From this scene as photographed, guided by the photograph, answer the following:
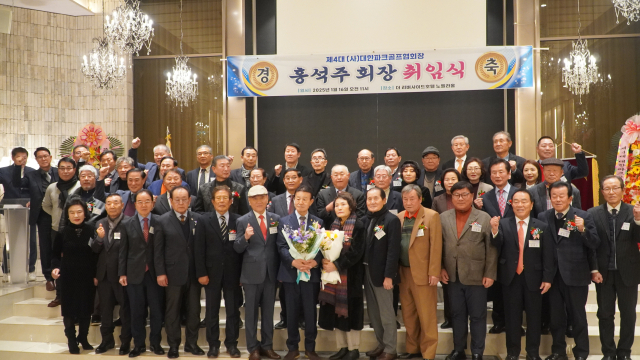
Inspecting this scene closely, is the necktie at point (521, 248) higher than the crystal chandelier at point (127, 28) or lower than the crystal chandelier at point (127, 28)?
lower

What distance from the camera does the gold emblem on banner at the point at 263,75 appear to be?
7266 mm

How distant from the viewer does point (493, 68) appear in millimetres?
6949

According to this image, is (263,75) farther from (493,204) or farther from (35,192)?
(493,204)

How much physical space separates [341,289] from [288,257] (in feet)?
1.69

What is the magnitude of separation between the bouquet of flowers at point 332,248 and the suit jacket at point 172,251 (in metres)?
1.08

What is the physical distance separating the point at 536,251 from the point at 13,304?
5.10 m

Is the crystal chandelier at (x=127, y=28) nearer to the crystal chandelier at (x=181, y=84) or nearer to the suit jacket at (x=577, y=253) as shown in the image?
the crystal chandelier at (x=181, y=84)

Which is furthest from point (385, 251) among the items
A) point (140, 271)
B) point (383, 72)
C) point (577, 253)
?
point (383, 72)

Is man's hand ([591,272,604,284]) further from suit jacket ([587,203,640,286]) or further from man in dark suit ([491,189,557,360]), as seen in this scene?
man in dark suit ([491,189,557,360])

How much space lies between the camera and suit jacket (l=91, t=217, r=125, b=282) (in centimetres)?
464

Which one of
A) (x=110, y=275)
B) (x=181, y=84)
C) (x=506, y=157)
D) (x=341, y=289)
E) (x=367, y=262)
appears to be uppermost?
(x=181, y=84)

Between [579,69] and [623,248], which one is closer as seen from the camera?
[623,248]

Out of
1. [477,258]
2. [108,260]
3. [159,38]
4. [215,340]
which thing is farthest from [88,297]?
[159,38]

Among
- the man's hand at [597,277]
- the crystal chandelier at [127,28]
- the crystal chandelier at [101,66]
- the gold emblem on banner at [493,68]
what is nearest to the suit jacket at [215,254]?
the man's hand at [597,277]
